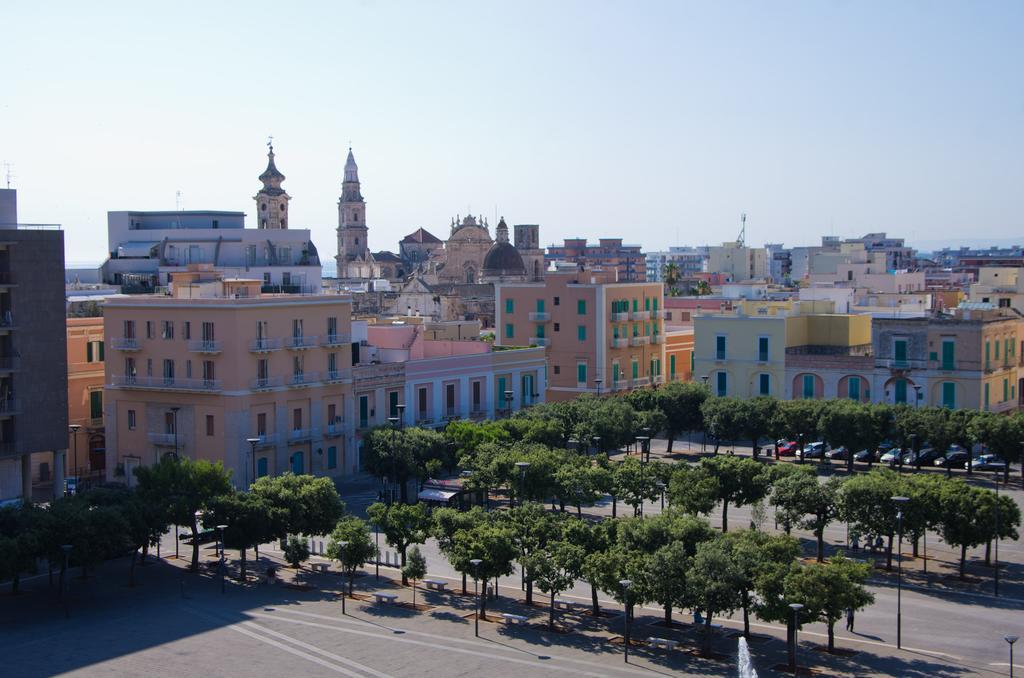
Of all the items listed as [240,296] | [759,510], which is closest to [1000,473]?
[759,510]

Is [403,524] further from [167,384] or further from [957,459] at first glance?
[957,459]

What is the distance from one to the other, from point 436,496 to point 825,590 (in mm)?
19487

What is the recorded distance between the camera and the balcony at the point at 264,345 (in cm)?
4984

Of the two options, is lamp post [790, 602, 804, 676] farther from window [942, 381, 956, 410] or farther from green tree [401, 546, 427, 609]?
window [942, 381, 956, 410]

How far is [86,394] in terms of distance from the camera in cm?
5503

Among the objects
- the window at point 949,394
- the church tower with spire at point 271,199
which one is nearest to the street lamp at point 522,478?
the window at point 949,394

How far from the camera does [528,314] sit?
2810 inches

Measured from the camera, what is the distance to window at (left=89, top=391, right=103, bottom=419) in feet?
181

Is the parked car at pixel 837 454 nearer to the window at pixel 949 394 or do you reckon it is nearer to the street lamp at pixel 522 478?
the window at pixel 949 394

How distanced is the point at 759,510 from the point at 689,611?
273 inches

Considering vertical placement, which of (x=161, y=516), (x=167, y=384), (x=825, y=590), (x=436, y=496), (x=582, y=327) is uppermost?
Answer: (x=582, y=327)

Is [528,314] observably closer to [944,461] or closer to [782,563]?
[944,461]

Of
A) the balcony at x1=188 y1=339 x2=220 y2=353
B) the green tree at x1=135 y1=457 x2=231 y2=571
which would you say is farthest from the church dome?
the green tree at x1=135 y1=457 x2=231 y2=571

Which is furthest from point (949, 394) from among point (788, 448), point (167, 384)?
point (167, 384)
